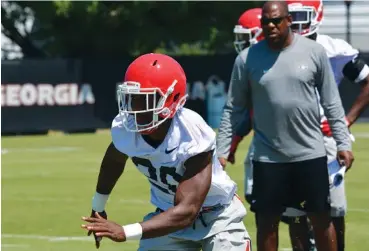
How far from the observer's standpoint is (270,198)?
6.93 metres

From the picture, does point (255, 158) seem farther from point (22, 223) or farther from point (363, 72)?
point (22, 223)

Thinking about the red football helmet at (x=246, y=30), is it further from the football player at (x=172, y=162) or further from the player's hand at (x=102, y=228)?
the player's hand at (x=102, y=228)

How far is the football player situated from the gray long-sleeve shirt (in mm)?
1492

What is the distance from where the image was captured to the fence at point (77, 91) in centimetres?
2097

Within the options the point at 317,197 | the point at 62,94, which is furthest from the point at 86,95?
the point at 317,197

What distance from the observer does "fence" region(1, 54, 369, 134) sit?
20969mm

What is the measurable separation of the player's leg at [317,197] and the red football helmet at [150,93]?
2041 mm

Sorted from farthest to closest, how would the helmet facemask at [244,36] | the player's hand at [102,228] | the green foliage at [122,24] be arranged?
the green foliage at [122,24] < the helmet facemask at [244,36] < the player's hand at [102,228]

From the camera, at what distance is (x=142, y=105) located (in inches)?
193

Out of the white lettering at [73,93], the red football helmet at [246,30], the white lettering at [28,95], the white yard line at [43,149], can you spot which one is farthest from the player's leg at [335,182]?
the white lettering at [73,93]

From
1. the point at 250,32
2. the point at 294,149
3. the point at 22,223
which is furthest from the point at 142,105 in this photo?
the point at 22,223

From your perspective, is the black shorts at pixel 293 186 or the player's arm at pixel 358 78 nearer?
the black shorts at pixel 293 186

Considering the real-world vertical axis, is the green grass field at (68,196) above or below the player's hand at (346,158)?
below

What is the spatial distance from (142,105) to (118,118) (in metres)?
0.30
